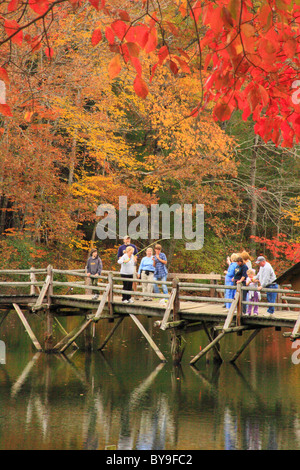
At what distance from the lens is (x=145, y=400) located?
12.7 metres

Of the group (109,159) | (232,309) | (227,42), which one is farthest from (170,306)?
(109,159)

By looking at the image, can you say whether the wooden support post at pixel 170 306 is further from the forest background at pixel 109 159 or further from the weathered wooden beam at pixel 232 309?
the forest background at pixel 109 159

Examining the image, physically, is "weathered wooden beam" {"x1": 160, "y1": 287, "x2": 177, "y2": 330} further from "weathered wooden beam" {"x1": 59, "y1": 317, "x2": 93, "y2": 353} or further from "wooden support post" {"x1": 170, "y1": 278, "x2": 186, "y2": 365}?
"weathered wooden beam" {"x1": 59, "y1": 317, "x2": 93, "y2": 353}

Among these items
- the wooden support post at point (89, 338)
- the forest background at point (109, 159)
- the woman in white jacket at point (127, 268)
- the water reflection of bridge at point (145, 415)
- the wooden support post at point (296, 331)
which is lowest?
the water reflection of bridge at point (145, 415)

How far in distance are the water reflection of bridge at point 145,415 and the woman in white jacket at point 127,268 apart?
7.32 ft

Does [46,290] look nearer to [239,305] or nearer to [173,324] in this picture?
[173,324]

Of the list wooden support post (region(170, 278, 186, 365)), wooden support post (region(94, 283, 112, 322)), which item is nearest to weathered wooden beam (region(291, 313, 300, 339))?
wooden support post (region(170, 278, 186, 365))

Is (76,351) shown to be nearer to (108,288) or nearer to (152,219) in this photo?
(108,288)

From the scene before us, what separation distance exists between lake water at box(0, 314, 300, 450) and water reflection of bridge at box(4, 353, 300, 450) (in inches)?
0.7

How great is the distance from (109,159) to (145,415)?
1694 centimetres

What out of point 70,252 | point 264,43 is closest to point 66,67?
point 70,252

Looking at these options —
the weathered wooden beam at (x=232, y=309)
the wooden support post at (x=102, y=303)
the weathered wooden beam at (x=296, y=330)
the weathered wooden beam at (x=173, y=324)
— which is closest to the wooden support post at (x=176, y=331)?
the weathered wooden beam at (x=173, y=324)

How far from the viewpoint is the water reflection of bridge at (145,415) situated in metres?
9.88

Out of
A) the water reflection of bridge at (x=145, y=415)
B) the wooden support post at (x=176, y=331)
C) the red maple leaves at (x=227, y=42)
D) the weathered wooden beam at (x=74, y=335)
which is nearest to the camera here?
the red maple leaves at (x=227, y=42)
